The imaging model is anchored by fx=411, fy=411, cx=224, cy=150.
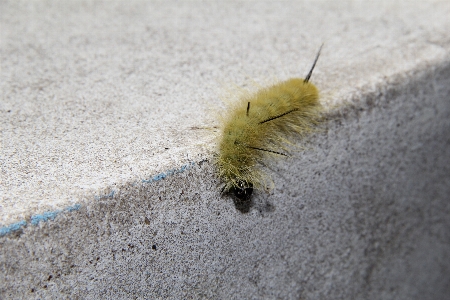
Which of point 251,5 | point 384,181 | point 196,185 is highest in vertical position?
point 251,5

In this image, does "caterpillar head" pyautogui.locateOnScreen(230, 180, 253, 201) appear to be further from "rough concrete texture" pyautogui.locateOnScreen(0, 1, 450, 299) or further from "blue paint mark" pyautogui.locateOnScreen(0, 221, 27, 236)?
"blue paint mark" pyautogui.locateOnScreen(0, 221, 27, 236)

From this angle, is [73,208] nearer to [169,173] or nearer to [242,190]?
[169,173]

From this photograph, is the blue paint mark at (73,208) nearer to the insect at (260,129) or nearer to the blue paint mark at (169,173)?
the blue paint mark at (169,173)

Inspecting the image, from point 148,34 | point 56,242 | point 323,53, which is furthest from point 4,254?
point 323,53

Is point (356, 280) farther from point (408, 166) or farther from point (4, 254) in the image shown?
point (4, 254)

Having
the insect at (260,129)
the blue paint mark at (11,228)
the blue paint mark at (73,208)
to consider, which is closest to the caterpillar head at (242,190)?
the insect at (260,129)
